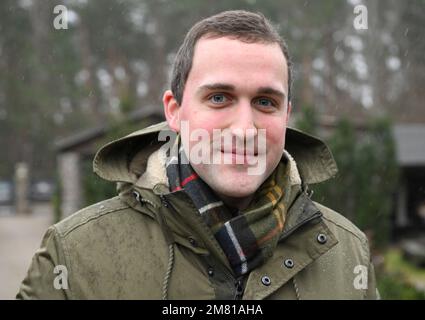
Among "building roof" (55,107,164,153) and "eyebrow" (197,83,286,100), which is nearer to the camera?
"eyebrow" (197,83,286,100)

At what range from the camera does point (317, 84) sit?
1027 inches

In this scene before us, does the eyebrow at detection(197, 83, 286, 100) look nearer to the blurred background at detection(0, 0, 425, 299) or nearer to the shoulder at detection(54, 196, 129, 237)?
the shoulder at detection(54, 196, 129, 237)

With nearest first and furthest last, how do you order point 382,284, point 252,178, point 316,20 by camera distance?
point 252,178
point 382,284
point 316,20

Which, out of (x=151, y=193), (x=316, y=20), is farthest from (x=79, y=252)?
(x=316, y=20)

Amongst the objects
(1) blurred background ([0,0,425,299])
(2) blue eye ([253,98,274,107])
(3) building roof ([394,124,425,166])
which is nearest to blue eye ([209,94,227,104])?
(2) blue eye ([253,98,274,107])

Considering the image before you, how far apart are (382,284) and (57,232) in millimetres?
6258

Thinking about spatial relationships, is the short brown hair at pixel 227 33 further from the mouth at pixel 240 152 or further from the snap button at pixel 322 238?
the snap button at pixel 322 238

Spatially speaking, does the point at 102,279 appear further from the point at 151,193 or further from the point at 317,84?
the point at 317,84

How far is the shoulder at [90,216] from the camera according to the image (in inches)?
81.1

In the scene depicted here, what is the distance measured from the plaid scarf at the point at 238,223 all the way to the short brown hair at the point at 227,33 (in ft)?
1.01

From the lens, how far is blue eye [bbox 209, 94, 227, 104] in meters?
1.97

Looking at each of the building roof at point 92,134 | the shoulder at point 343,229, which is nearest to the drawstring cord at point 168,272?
the shoulder at point 343,229

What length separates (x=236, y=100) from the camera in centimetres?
197
